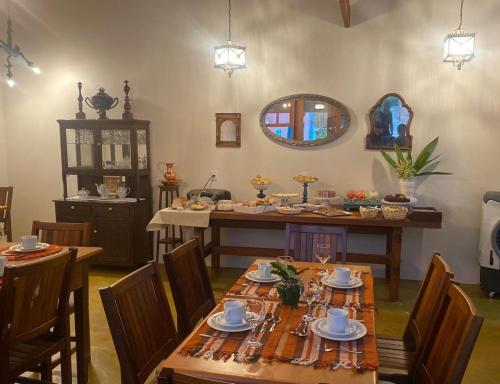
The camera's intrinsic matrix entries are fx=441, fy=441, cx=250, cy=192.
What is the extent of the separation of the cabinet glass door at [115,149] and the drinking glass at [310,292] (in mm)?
3087

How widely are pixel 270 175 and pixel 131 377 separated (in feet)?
10.9

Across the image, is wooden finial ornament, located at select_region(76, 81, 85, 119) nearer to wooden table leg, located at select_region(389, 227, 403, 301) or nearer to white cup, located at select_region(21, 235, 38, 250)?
white cup, located at select_region(21, 235, 38, 250)

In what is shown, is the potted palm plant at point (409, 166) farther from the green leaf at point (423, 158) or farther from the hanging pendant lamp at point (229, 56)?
the hanging pendant lamp at point (229, 56)

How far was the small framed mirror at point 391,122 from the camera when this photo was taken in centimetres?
437

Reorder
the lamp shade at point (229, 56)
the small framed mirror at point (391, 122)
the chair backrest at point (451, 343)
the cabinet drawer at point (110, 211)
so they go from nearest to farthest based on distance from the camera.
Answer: the chair backrest at point (451, 343), the lamp shade at point (229, 56), the small framed mirror at point (391, 122), the cabinet drawer at point (110, 211)

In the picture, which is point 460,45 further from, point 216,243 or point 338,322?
point 338,322

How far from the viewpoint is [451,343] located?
1.52 metres

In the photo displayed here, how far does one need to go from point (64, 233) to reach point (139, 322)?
1.50 m

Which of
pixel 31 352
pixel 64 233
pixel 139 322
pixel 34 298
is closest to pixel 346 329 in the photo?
pixel 139 322

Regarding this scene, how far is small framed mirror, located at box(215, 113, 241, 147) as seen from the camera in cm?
473

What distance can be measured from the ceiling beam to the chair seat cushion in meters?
3.42

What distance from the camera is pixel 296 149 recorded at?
4656mm

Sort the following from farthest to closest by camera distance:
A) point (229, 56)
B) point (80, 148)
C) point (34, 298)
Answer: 1. point (80, 148)
2. point (229, 56)
3. point (34, 298)

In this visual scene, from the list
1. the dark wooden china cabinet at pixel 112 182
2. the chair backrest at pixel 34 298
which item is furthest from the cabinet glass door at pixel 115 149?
the chair backrest at pixel 34 298
